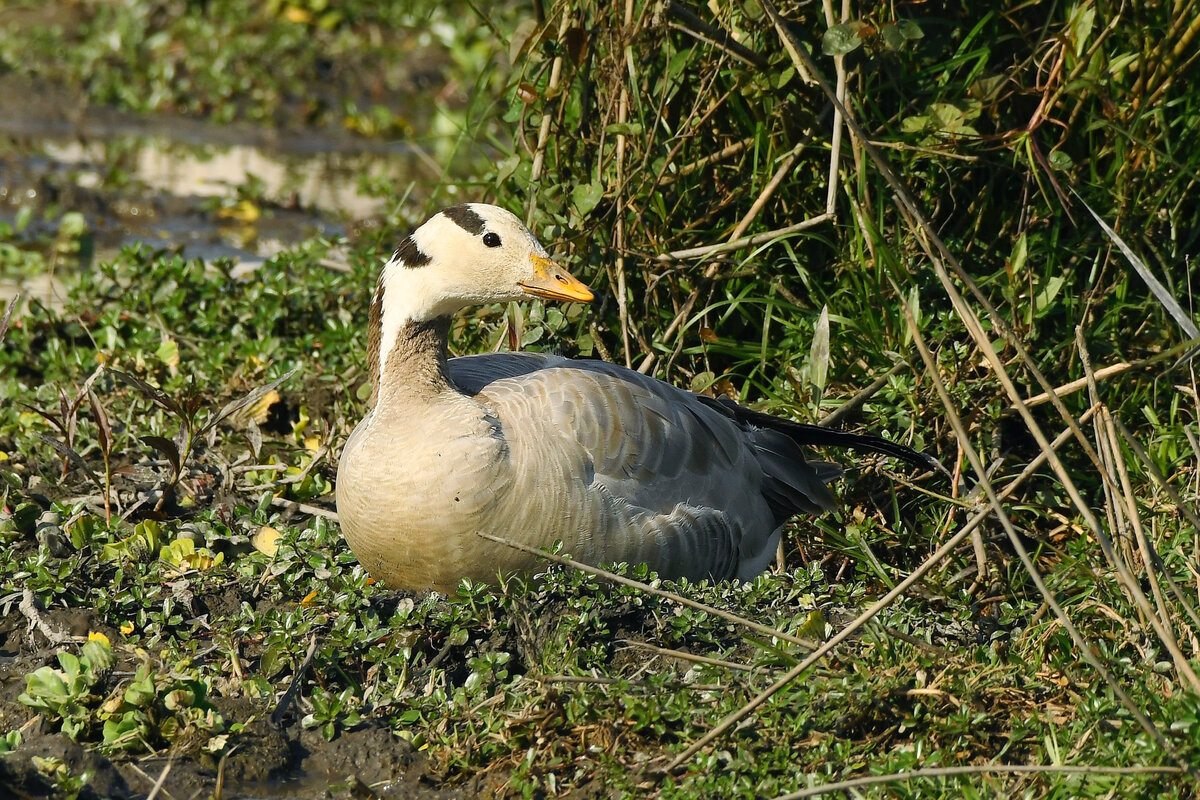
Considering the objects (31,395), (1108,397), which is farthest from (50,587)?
(1108,397)

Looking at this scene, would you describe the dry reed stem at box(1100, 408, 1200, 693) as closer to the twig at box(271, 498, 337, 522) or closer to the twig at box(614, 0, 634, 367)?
the twig at box(614, 0, 634, 367)

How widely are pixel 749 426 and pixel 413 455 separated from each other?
1.33m

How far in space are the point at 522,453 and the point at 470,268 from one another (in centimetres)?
61

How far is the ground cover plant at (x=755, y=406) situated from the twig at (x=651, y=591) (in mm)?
32

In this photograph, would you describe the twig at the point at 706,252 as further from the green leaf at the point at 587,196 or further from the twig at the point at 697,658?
the twig at the point at 697,658

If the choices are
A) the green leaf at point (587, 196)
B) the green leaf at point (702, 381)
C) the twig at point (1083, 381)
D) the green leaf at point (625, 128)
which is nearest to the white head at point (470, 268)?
the green leaf at point (587, 196)

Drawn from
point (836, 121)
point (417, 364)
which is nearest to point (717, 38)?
point (836, 121)

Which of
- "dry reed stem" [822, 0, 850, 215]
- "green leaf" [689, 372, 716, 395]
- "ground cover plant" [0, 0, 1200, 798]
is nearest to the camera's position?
"ground cover plant" [0, 0, 1200, 798]

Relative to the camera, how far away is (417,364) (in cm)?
406

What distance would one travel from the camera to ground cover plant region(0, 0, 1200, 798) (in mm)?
3281

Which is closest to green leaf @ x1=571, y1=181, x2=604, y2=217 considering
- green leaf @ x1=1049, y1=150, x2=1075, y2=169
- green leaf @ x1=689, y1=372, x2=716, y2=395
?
green leaf @ x1=689, y1=372, x2=716, y2=395

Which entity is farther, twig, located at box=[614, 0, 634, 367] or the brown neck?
twig, located at box=[614, 0, 634, 367]

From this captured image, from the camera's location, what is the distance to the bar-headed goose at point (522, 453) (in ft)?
12.5

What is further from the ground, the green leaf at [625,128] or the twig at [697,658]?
the green leaf at [625,128]
